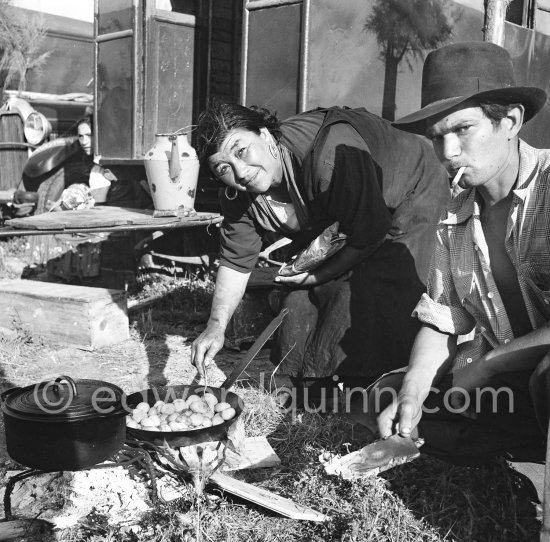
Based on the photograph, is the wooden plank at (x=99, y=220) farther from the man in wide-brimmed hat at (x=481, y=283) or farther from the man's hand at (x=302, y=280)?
the man in wide-brimmed hat at (x=481, y=283)

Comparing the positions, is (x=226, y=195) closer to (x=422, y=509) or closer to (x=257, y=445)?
(x=257, y=445)

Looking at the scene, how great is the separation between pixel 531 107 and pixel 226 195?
5.70ft

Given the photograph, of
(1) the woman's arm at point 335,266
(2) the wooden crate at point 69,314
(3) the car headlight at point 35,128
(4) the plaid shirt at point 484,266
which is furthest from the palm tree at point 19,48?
(4) the plaid shirt at point 484,266

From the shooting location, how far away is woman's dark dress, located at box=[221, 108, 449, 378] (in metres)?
3.33

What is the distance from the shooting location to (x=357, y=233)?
3348 mm

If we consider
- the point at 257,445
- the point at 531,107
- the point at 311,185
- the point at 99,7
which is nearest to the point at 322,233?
the point at 311,185

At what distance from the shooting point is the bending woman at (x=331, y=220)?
3260mm

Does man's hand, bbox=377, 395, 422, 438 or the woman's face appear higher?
the woman's face

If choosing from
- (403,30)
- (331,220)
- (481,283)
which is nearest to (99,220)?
(331,220)

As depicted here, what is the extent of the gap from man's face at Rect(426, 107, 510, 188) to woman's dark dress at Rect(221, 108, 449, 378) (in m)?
1.00

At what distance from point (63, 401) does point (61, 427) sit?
0.14m

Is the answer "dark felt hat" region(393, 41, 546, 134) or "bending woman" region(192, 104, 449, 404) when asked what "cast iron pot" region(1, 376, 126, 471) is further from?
"dark felt hat" region(393, 41, 546, 134)

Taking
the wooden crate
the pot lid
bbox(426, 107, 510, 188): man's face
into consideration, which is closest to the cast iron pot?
the pot lid

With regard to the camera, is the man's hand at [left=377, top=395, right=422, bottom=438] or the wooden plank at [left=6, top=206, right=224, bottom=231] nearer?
the man's hand at [left=377, top=395, right=422, bottom=438]
